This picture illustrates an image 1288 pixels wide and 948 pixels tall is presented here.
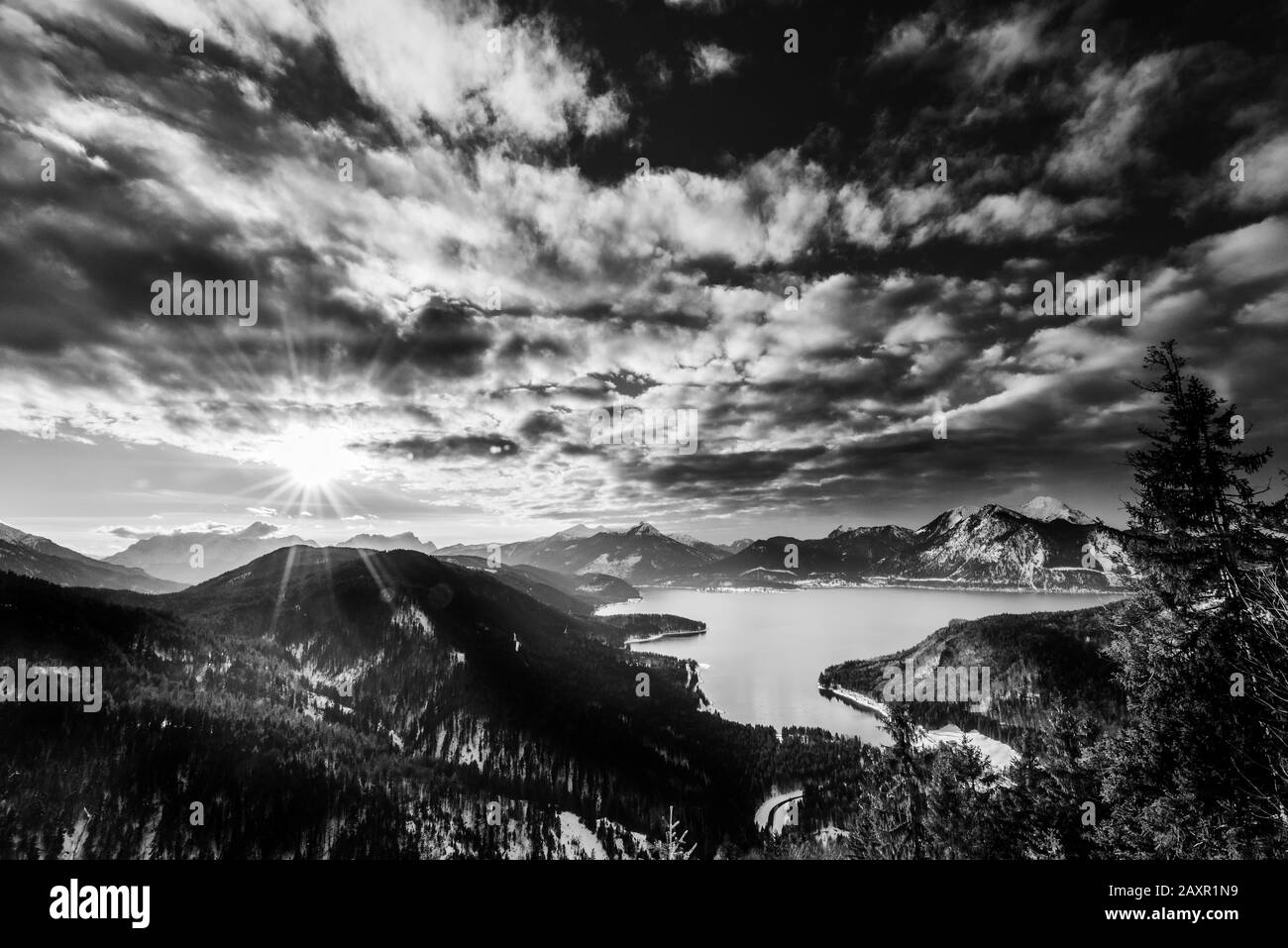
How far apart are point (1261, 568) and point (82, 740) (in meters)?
192

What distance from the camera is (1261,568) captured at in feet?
54.3

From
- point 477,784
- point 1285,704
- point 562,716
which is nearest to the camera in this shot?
point 1285,704

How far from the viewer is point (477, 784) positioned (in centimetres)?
15138

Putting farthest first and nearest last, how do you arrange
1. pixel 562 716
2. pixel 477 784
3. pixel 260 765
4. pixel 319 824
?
pixel 562 716, pixel 477 784, pixel 260 765, pixel 319 824

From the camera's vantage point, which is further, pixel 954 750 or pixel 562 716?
pixel 562 716

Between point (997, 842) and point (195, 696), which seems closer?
point (997, 842)
